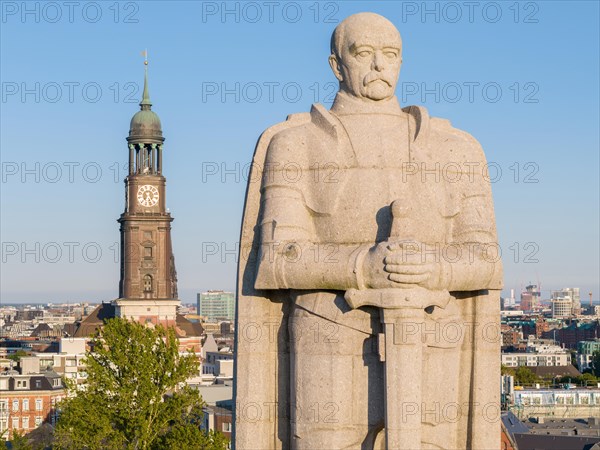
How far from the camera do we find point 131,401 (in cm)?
5606

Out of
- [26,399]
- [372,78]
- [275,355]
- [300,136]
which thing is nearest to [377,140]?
[372,78]

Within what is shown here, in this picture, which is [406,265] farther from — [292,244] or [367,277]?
[292,244]

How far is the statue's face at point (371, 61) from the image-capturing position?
13594 mm

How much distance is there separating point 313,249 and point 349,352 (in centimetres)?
102

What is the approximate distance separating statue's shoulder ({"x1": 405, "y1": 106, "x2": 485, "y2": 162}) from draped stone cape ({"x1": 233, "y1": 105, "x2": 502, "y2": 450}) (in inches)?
0.5

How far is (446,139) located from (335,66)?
1298 mm

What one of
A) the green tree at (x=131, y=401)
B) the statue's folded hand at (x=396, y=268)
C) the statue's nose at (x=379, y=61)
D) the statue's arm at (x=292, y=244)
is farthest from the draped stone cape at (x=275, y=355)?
the green tree at (x=131, y=401)

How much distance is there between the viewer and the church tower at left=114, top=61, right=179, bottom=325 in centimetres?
14888

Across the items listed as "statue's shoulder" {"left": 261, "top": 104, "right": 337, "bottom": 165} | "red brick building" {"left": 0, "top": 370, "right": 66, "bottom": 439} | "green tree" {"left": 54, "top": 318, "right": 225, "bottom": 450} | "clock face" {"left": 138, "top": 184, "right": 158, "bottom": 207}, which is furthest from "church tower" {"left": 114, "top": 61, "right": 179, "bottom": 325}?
"statue's shoulder" {"left": 261, "top": 104, "right": 337, "bottom": 165}

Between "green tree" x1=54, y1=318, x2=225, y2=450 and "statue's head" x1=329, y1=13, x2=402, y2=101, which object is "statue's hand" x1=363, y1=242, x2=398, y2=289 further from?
"green tree" x1=54, y1=318, x2=225, y2=450

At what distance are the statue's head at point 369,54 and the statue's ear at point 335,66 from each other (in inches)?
2.8

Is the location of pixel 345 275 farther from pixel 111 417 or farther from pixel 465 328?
pixel 111 417

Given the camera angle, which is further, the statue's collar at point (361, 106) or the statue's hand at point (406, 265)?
the statue's collar at point (361, 106)

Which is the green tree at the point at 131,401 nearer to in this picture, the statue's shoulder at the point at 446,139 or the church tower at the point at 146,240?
the statue's shoulder at the point at 446,139
